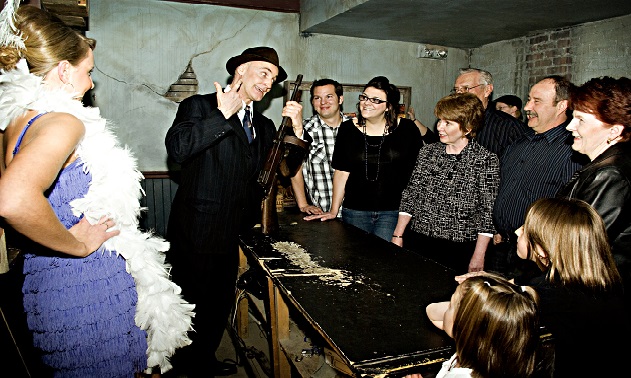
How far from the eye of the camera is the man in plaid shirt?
3.66 meters

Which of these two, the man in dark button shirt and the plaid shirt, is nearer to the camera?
the man in dark button shirt

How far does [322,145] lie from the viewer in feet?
12.2

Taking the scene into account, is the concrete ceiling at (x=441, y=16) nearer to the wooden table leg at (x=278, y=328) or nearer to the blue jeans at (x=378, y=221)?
the blue jeans at (x=378, y=221)

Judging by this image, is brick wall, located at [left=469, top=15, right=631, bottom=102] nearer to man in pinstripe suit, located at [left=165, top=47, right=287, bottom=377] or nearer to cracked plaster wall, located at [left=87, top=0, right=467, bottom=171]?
cracked plaster wall, located at [left=87, top=0, right=467, bottom=171]

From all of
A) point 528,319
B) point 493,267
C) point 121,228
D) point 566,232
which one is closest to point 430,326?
point 528,319

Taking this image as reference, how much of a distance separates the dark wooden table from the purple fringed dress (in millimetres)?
697

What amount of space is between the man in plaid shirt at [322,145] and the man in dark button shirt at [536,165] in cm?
146

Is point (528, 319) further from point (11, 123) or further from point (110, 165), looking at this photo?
point (11, 123)

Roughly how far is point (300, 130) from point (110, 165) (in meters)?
1.50

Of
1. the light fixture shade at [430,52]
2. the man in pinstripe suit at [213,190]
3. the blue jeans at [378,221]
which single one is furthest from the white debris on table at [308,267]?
the light fixture shade at [430,52]

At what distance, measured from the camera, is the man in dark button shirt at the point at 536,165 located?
8.25 ft

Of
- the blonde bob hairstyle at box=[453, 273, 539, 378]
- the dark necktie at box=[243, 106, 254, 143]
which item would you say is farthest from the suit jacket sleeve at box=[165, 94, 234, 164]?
the blonde bob hairstyle at box=[453, 273, 539, 378]

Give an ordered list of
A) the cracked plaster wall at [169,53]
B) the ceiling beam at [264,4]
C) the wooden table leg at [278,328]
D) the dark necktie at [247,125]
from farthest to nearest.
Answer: the ceiling beam at [264,4]
the cracked plaster wall at [169,53]
the dark necktie at [247,125]
the wooden table leg at [278,328]

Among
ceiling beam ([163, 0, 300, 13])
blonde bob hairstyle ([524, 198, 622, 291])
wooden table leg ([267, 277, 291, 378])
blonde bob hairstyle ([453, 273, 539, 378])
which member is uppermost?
ceiling beam ([163, 0, 300, 13])
